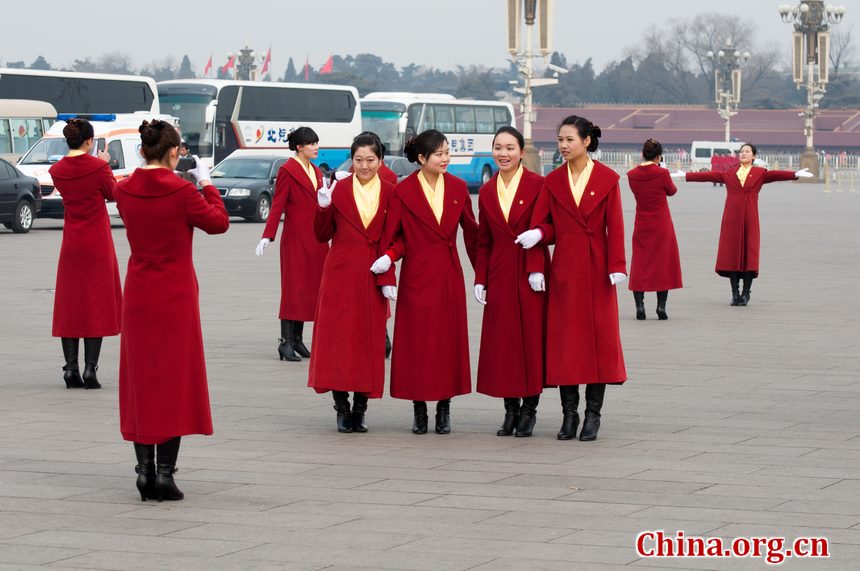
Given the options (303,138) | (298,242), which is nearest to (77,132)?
(303,138)

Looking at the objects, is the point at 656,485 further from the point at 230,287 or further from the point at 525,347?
the point at 230,287

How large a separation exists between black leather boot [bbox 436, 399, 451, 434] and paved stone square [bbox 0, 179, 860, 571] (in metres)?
0.05

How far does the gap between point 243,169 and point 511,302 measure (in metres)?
22.5

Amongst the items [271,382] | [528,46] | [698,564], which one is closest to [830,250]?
[271,382]

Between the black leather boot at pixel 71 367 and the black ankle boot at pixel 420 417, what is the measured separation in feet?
7.97

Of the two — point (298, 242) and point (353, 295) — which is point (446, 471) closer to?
point (353, 295)

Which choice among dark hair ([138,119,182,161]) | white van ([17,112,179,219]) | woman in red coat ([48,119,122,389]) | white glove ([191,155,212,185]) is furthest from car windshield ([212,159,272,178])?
dark hair ([138,119,182,161])

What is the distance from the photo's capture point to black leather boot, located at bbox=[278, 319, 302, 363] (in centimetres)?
1038

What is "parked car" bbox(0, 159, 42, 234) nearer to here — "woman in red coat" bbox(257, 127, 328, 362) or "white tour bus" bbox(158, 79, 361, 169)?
"white tour bus" bbox(158, 79, 361, 169)

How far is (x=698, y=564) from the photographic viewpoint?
506cm

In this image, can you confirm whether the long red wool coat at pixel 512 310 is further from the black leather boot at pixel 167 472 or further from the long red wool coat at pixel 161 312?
the black leather boot at pixel 167 472

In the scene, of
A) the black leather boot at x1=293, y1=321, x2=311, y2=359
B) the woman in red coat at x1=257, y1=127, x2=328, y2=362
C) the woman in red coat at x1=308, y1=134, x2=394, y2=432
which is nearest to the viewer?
the woman in red coat at x1=308, y1=134, x2=394, y2=432

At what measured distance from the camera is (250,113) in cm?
3844

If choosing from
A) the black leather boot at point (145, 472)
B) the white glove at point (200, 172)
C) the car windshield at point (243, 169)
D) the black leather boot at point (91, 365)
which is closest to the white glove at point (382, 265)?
the white glove at point (200, 172)
